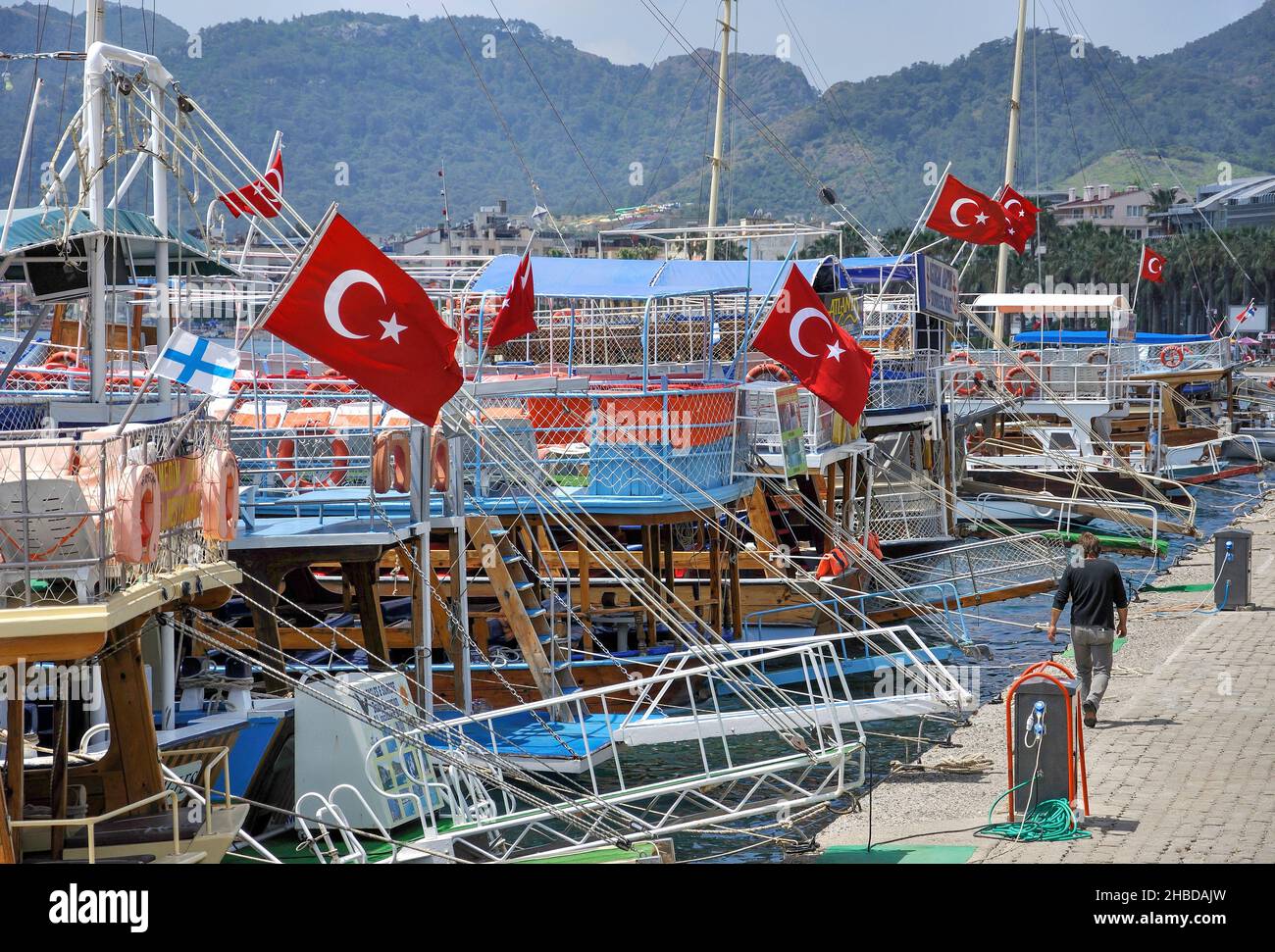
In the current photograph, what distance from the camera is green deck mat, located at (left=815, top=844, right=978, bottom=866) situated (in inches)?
453

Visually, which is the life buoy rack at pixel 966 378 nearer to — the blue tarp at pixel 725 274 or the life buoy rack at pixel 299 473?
the blue tarp at pixel 725 274

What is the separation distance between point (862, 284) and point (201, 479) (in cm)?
2501

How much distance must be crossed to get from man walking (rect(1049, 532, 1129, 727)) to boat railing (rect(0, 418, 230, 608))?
874 centimetres

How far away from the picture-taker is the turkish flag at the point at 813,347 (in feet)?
56.6

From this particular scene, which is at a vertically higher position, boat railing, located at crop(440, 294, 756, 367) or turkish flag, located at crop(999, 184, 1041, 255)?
turkish flag, located at crop(999, 184, 1041, 255)

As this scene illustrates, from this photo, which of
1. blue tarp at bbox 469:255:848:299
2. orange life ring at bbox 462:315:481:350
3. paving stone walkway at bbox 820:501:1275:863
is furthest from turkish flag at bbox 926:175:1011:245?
paving stone walkway at bbox 820:501:1275:863

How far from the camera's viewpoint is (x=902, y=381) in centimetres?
3084

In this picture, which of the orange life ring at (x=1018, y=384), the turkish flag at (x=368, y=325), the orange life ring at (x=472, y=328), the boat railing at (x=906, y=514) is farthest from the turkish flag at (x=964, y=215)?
the turkish flag at (x=368, y=325)

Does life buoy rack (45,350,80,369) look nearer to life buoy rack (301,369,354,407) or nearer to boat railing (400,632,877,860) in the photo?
life buoy rack (301,369,354,407)

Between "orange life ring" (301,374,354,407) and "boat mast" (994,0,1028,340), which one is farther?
"boat mast" (994,0,1028,340)

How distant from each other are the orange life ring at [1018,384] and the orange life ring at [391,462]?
93.5ft

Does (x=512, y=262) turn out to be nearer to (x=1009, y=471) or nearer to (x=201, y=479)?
(x=201, y=479)

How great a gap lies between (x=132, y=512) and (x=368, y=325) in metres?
2.14

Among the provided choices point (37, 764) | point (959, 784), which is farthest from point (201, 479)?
point (959, 784)
